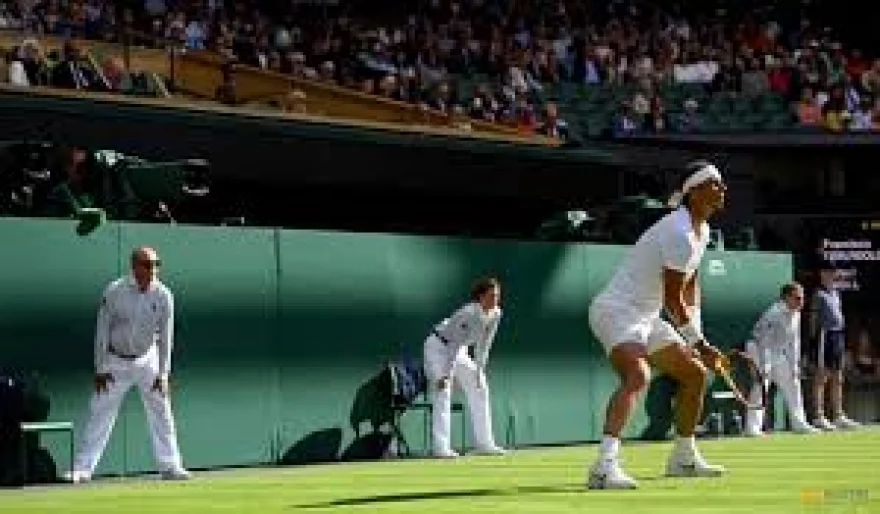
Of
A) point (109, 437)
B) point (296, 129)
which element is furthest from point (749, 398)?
point (109, 437)

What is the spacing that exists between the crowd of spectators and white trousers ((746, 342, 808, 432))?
6.60m

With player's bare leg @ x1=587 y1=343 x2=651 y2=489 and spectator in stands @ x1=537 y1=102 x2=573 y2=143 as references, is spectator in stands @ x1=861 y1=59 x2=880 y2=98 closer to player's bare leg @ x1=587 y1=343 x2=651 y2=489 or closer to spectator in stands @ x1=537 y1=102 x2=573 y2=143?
spectator in stands @ x1=537 y1=102 x2=573 y2=143

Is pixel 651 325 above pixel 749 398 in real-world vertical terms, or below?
above

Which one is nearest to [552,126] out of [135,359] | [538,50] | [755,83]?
[538,50]

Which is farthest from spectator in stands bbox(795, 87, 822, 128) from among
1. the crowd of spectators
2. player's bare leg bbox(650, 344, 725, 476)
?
player's bare leg bbox(650, 344, 725, 476)

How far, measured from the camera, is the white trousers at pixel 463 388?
22500mm

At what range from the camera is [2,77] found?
23.3 m

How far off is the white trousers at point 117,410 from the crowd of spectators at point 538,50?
10.6 meters

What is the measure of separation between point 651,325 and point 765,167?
2262cm

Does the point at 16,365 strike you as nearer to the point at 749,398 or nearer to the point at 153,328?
the point at 153,328

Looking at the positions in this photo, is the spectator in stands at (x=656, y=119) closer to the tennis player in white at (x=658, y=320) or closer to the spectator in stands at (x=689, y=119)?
the spectator in stands at (x=689, y=119)

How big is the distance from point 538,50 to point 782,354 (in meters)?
11.5

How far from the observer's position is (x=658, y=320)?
14.3m

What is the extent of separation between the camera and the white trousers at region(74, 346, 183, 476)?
17.9 m
